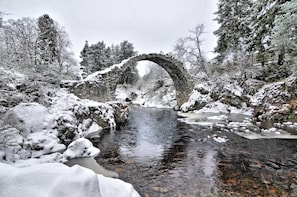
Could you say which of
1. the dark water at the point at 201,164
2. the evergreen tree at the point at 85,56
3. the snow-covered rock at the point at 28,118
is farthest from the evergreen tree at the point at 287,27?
the evergreen tree at the point at 85,56

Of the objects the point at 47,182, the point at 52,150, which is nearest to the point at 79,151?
the point at 52,150

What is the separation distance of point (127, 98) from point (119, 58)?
8600 millimetres

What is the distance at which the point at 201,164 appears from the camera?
509 cm

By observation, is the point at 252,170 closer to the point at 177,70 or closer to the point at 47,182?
the point at 47,182

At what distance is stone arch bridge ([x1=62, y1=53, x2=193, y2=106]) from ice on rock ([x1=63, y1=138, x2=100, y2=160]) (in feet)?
18.2

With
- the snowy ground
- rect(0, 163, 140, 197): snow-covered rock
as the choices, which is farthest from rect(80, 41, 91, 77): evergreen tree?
rect(0, 163, 140, 197): snow-covered rock

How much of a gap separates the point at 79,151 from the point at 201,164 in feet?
10.8

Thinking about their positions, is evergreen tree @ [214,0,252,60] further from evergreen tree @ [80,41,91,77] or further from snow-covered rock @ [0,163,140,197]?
snow-covered rock @ [0,163,140,197]

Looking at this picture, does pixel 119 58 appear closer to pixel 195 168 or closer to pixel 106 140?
pixel 106 140

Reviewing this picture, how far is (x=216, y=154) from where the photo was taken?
5.84 m

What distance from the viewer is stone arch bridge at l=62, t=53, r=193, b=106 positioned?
11438 mm

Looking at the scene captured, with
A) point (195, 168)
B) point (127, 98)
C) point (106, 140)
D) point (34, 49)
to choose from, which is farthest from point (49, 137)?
point (127, 98)

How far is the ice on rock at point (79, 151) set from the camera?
5300 millimetres

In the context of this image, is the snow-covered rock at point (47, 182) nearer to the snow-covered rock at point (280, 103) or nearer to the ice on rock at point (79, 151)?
the ice on rock at point (79, 151)
